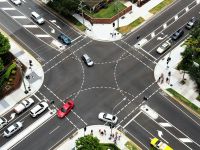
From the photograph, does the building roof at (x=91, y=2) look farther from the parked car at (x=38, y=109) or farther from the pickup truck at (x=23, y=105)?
the parked car at (x=38, y=109)

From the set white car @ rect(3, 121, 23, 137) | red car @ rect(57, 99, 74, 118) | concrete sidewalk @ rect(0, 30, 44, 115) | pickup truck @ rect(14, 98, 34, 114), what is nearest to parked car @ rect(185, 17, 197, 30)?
red car @ rect(57, 99, 74, 118)

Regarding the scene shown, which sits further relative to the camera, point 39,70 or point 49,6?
point 49,6

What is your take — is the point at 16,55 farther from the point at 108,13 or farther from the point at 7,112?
the point at 108,13

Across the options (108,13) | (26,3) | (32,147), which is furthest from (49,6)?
(32,147)

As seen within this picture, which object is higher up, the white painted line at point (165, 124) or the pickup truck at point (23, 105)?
the pickup truck at point (23, 105)

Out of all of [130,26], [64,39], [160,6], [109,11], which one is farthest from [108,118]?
[160,6]

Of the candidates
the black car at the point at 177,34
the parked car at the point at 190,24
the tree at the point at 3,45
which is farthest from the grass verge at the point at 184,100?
the tree at the point at 3,45
